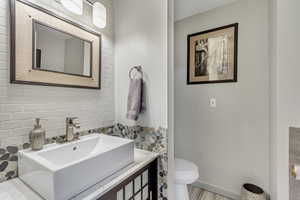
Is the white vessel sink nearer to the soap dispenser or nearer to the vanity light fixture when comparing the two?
the soap dispenser

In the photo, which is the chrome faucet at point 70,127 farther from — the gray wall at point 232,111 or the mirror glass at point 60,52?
the gray wall at point 232,111

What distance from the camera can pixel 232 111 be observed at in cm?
165

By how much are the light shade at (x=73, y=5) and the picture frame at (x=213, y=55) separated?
1405 millimetres

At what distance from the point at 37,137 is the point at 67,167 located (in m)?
0.40

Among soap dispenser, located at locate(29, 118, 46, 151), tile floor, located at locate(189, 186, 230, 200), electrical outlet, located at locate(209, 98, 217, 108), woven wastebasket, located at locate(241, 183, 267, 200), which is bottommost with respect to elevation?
tile floor, located at locate(189, 186, 230, 200)

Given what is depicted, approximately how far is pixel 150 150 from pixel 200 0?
176 cm

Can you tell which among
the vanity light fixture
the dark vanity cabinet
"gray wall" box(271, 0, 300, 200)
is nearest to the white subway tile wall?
the vanity light fixture

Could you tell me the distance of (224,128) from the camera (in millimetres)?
1700

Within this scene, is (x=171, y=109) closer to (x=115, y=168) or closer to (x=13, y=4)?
(x=115, y=168)

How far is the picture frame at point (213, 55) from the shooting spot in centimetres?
164

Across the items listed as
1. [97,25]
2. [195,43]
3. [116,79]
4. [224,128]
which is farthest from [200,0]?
→ [224,128]

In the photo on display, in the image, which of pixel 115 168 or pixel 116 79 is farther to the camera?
pixel 116 79

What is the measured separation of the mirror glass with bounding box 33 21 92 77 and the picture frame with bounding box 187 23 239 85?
132 centimetres

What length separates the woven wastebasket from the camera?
136 cm
